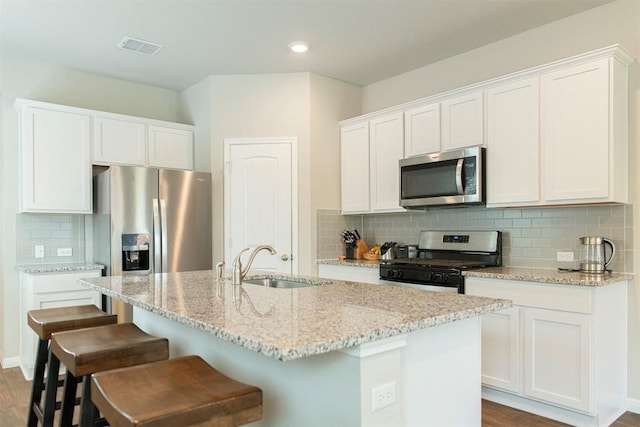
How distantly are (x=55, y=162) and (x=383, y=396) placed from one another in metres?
3.72

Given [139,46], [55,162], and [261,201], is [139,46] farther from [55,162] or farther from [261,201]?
[261,201]

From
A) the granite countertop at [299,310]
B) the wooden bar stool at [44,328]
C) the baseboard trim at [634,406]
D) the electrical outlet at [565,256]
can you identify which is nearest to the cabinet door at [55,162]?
the wooden bar stool at [44,328]

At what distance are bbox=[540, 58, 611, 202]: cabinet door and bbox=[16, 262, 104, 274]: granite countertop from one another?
12.0 feet

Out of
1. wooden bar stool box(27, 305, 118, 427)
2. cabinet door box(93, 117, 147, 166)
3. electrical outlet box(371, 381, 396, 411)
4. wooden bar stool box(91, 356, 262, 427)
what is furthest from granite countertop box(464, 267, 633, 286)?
cabinet door box(93, 117, 147, 166)

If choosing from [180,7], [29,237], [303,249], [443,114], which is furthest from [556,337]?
[29,237]

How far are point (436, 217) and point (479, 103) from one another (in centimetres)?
111

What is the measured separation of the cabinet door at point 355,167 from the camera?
440 centimetres

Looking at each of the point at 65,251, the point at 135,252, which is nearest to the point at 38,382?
the point at 135,252

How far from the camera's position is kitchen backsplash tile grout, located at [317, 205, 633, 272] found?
3.00m

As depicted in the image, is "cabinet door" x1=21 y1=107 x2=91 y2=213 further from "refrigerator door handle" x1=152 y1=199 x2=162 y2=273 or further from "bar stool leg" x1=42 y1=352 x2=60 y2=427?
"bar stool leg" x1=42 y1=352 x2=60 y2=427

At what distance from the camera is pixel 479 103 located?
3459 millimetres

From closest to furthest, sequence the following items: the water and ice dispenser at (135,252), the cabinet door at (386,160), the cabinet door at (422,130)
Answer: the cabinet door at (422,130), the water and ice dispenser at (135,252), the cabinet door at (386,160)

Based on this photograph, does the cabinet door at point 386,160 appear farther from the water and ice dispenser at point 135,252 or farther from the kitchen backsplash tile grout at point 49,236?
the kitchen backsplash tile grout at point 49,236

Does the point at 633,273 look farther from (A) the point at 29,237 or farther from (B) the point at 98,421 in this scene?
(A) the point at 29,237
